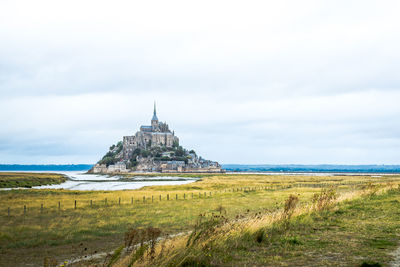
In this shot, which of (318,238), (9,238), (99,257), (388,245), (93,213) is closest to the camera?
(388,245)

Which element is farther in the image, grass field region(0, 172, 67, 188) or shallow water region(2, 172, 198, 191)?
grass field region(0, 172, 67, 188)

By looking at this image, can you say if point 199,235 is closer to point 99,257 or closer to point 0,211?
point 99,257

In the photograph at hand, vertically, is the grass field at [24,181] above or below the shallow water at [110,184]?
above

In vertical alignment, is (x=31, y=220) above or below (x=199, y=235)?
below

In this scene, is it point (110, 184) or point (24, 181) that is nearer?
point (24, 181)

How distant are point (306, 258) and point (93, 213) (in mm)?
20395

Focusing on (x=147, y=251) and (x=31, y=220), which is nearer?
(x=147, y=251)

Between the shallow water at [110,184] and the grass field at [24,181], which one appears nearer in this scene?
the shallow water at [110,184]

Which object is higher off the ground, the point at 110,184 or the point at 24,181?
the point at 24,181

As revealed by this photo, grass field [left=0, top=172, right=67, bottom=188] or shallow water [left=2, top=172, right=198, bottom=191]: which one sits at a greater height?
grass field [left=0, top=172, right=67, bottom=188]

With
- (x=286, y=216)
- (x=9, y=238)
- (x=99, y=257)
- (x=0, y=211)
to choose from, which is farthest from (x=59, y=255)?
(x=0, y=211)

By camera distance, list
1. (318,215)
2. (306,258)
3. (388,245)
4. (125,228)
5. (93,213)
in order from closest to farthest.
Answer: (306,258), (388,245), (318,215), (125,228), (93,213)

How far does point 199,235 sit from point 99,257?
15.7ft

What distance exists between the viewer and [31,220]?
2214 cm
